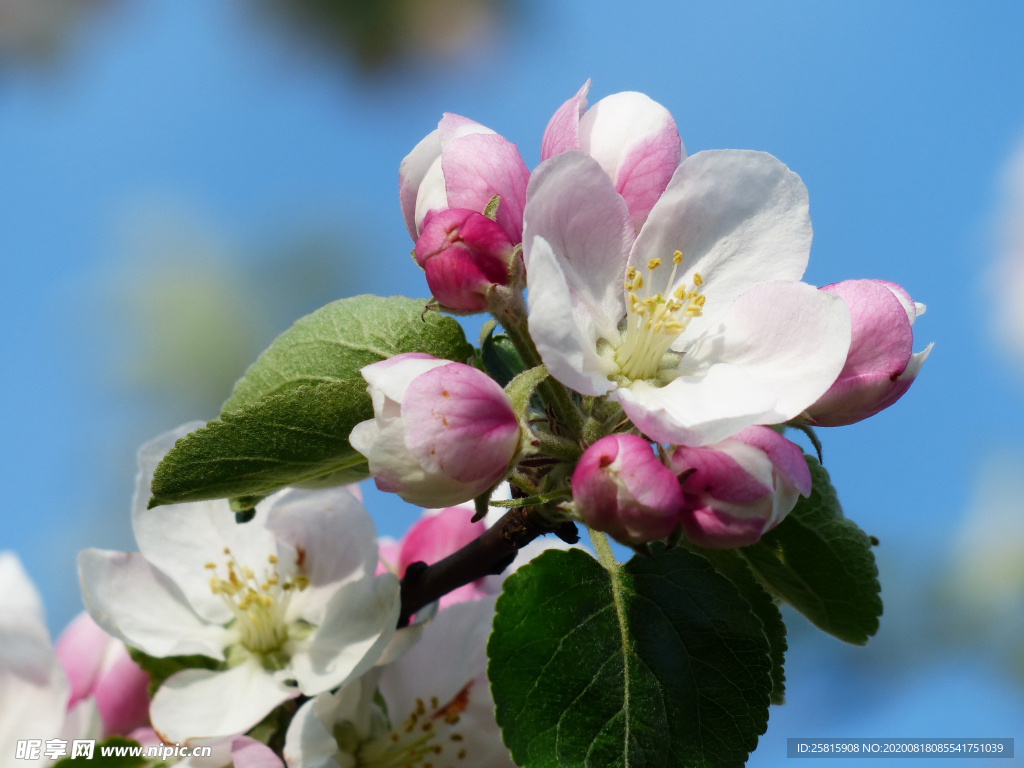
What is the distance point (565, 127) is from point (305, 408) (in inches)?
16.6

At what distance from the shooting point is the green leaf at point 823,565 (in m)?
1.15

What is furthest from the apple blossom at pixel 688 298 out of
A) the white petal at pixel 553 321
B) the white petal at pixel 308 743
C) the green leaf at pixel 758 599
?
the white petal at pixel 308 743

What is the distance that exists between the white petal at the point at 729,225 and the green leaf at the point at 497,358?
217mm

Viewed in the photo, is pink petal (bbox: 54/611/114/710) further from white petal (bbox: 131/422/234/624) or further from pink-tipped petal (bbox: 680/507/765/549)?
pink-tipped petal (bbox: 680/507/765/549)

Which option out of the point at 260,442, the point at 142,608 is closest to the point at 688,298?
the point at 260,442

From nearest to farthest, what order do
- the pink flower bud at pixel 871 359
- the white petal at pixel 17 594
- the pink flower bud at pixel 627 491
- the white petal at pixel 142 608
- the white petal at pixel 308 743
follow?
1. the pink flower bud at pixel 627 491
2. the pink flower bud at pixel 871 359
3. the white petal at pixel 308 743
4. the white petal at pixel 142 608
5. the white petal at pixel 17 594

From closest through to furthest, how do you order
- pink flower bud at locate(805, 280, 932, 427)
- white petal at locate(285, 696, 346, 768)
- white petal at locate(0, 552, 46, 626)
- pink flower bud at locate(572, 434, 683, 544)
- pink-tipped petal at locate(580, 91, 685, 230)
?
pink flower bud at locate(572, 434, 683, 544)
pink flower bud at locate(805, 280, 932, 427)
pink-tipped petal at locate(580, 91, 685, 230)
white petal at locate(285, 696, 346, 768)
white petal at locate(0, 552, 46, 626)

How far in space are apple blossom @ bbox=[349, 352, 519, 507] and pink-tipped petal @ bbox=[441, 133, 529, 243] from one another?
205 millimetres

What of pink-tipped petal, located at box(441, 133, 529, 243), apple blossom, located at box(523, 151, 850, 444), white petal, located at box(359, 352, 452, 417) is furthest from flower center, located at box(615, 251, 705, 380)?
white petal, located at box(359, 352, 452, 417)

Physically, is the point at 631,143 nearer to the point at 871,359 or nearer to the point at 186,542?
the point at 871,359

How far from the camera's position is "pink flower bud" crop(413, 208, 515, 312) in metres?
0.95

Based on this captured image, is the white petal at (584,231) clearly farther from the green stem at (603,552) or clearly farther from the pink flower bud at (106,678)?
the pink flower bud at (106,678)

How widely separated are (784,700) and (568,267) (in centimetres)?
59

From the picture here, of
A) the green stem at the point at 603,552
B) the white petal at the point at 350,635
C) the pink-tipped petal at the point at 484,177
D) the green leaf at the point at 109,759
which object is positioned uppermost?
the pink-tipped petal at the point at 484,177
